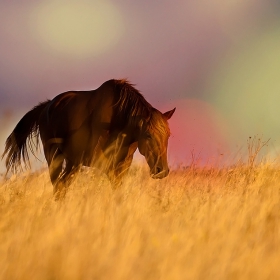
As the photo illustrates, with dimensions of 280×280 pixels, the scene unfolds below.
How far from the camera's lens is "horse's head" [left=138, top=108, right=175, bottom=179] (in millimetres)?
6328

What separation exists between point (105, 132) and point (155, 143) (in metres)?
0.98

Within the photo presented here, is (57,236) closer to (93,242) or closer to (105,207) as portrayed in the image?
(93,242)

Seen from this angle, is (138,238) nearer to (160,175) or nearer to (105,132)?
(160,175)

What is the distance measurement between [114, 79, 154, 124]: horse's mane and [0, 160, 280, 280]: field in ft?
6.59

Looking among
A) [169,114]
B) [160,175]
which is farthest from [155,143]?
[169,114]

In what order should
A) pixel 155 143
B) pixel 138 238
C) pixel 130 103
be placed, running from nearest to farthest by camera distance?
pixel 138 238 < pixel 155 143 < pixel 130 103

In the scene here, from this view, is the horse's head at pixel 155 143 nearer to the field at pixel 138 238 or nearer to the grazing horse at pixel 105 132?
the grazing horse at pixel 105 132

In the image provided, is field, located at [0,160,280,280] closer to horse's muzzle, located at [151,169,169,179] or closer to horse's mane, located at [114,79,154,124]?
horse's muzzle, located at [151,169,169,179]

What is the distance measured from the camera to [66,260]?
100 inches

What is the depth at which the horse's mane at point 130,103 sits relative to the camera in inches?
266

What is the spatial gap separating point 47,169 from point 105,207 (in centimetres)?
398

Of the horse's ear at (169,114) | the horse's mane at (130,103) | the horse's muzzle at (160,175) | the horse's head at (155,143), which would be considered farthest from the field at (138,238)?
the horse's ear at (169,114)

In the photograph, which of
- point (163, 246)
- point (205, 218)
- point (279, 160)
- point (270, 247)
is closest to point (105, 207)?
point (205, 218)

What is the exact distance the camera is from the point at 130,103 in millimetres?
6914
